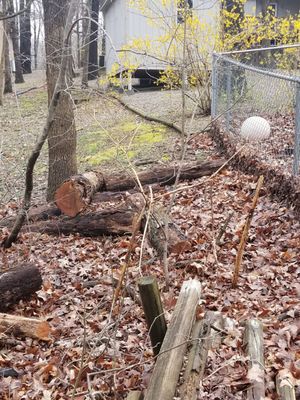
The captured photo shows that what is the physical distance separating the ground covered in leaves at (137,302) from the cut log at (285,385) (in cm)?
7

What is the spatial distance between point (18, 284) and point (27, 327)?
34.2 inches

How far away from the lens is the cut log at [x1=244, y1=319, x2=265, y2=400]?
138 inches

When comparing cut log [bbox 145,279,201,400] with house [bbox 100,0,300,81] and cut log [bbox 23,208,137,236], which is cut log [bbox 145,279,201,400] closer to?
cut log [bbox 23,208,137,236]

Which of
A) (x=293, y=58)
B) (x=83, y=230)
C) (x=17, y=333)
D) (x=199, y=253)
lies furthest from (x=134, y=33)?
(x=17, y=333)

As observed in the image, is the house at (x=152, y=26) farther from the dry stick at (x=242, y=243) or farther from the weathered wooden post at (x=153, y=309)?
the weathered wooden post at (x=153, y=309)

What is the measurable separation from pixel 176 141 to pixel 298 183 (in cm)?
588

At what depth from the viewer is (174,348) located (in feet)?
11.9

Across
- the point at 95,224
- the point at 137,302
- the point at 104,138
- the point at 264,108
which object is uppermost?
the point at 264,108

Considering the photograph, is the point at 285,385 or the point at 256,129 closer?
the point at 285,385

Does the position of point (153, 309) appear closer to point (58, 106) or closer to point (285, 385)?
point (285, 385)

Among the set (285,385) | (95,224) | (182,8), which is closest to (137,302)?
(285,385)

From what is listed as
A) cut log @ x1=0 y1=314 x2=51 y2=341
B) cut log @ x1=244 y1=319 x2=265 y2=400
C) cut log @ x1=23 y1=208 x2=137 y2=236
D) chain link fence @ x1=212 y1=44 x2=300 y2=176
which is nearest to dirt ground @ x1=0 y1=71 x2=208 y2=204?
chain link fence @ x1=212 y1=44 x2=300 y2=176

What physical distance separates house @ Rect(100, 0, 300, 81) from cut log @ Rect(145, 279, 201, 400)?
9850 millimetres

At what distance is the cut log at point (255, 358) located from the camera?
3518 mm
